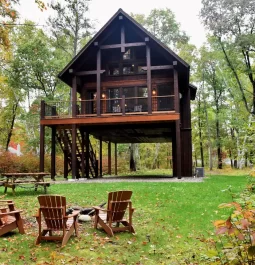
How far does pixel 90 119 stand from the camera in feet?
53.5

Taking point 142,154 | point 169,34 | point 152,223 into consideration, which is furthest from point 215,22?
point 142,154

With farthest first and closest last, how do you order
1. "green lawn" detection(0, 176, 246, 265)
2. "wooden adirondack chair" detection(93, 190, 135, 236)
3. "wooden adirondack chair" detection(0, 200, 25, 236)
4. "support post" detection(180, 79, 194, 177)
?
"support post" detection(180, 79, 194, 177) < "wooden adirondack chair" detection(93, 190, 135, 236) < "wooden adirondack chair" detection(0, 200, 25, 236) < "green lawn" detection(0, 176, 246, 265)

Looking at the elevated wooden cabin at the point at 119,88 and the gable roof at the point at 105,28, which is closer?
the gable roof at the point at 105,28

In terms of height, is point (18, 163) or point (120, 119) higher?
point (120, 119)

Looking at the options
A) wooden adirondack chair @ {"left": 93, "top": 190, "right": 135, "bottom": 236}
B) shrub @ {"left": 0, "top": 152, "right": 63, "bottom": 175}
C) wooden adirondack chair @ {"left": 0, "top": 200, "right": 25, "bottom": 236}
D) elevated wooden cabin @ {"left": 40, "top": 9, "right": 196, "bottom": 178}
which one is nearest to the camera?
wooden adirondack chair @ {"left": 0, "top": 200, "right": 25, "bottom": 236}

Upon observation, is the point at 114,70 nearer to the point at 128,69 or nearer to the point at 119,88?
the point at 128,69

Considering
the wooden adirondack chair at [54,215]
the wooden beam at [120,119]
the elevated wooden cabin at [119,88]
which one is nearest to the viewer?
the wooden adirondack chair at [54,215]

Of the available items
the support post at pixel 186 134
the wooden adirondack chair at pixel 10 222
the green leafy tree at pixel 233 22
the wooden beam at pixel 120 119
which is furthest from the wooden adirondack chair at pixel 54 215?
the green leafy tree at pixel 233 22

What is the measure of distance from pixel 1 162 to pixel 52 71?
27.7ft

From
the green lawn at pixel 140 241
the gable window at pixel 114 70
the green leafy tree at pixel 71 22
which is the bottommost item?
the green lawn at pixel 140 241

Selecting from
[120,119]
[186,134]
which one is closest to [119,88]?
[120,119]

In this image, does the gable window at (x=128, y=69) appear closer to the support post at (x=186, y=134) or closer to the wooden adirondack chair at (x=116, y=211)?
the support post at (x=186, y=134)

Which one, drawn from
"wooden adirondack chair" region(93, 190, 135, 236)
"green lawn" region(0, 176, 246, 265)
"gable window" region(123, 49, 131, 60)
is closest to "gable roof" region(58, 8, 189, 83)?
"gable window" region(123, 49, 131, 60)

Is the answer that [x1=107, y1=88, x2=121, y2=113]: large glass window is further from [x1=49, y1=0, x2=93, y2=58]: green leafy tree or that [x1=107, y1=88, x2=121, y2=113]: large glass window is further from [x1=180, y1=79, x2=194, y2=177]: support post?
[x1=49, y1=0, x2=93, y2=58]: green leafy tree
